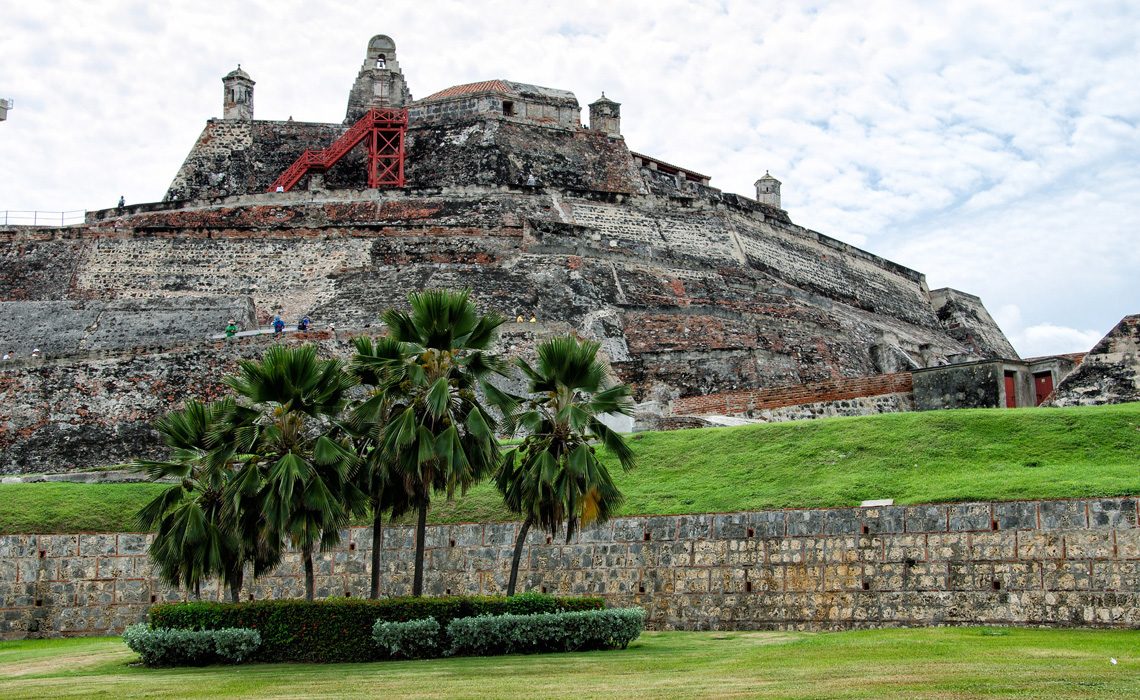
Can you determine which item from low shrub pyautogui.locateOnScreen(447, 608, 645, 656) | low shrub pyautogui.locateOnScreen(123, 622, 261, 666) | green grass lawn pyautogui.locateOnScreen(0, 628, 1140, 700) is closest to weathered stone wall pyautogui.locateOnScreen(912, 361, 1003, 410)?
green grass lawn pyautogui.locateOnScreen(0, 628, 1140, 700)

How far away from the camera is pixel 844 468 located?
20.8 meters

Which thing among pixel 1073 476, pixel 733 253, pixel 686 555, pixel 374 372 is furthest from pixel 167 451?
pixel 733 253

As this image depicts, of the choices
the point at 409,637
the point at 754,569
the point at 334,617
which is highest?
the point at 754,569

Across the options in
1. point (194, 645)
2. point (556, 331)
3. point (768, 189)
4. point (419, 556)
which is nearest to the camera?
point (194, 645)

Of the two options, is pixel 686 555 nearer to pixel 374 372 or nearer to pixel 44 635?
pixel 374 372

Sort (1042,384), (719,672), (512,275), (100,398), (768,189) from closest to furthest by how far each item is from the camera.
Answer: (719,672), (1042,384), (100,398), (512,275), (768,189)

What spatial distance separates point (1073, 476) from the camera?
18.3 metres

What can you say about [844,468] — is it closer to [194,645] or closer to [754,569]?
[754,569]

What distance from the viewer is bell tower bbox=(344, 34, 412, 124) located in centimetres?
4897

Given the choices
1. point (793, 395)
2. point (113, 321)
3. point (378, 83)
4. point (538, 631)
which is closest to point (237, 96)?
point (378, 83)

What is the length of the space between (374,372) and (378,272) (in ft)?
62.0

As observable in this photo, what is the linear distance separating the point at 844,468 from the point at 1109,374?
22.8 ft

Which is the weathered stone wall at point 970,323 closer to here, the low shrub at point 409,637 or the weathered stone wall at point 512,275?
the weathered stone wall at point 512,275

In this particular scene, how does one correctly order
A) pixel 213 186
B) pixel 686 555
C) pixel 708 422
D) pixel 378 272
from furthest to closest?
pixel 213 186 → pixel 378 272 → pixel 708 422 → pixel 686 555
